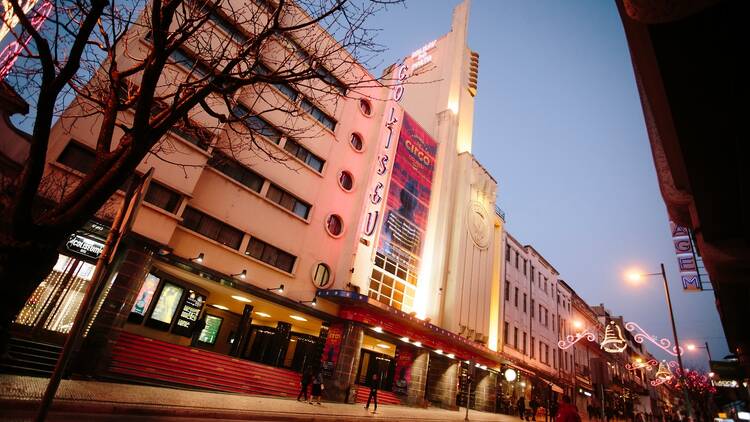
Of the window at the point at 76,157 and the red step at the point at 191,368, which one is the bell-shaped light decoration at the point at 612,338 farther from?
the window at the point at 76,157

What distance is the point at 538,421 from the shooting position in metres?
22.5

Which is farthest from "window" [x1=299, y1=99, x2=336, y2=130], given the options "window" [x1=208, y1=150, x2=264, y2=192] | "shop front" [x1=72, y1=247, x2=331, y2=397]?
"shop front" [x1=72, y1=247, x2=331, y2=397]

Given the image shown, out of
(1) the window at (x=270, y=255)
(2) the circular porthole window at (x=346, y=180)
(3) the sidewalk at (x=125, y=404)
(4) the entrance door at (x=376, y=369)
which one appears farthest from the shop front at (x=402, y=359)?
(2) the circular porthole window at (x=346, y=180)

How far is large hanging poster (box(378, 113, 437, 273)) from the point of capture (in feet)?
73.8

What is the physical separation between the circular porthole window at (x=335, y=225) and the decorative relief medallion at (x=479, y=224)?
12.7 m

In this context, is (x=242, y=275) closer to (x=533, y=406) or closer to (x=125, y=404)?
(x=125, y=404)

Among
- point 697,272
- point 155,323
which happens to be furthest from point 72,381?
point 697,272

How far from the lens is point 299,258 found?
18.5 meters

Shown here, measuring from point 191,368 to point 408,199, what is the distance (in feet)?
52.7

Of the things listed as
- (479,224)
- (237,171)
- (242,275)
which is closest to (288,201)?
(237,171)

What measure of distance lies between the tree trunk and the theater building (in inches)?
149

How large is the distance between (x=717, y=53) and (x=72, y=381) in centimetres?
1496

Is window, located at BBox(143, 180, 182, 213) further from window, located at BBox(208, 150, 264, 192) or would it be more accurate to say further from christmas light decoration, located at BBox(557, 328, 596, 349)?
christmas light decoration, located at BBox(557, 328, 596, 349)

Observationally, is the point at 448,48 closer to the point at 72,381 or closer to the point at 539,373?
the point at 539,373
